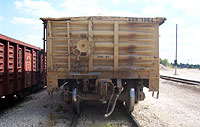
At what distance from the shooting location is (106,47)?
16.2 ft

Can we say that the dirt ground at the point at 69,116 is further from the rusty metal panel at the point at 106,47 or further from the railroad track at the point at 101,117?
the rusty metal panel at the point at 106,47

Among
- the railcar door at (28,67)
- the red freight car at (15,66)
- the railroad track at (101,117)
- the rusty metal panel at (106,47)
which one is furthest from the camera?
the railcar door at (28,67)

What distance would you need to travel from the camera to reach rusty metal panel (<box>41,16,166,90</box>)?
16.0ft

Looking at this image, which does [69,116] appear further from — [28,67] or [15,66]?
[28,67]

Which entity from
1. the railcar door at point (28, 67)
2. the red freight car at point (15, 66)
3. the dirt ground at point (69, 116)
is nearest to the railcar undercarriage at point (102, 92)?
the dirt ground at point (69, 116)

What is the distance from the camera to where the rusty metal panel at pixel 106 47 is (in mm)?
4887

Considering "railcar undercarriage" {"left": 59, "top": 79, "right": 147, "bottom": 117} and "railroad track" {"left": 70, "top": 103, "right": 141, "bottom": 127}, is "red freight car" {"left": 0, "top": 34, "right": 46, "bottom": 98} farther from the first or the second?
"railroad track" {"left": 70, "top": 103, "right": 141, "bottom": 127}

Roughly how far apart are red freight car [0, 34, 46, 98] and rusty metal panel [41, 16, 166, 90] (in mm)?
1486

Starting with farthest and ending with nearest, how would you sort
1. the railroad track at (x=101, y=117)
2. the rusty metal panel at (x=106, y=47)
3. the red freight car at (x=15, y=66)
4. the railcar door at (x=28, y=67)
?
the railcar door at (x=28, y=67) → the red freight car at (x=15, y=66) → the rusty metal panel at (x=106, y=47) → the railroad track at (x=101, y=117)

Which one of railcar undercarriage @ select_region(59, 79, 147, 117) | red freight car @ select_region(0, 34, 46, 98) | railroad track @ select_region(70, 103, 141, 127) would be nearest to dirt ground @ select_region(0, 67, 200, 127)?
railroad track @ select_region(70, 103, 141, 127)

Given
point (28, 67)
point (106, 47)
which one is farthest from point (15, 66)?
point (106, 47)

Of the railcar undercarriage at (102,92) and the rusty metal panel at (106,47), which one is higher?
the rusty metal panel at (106,47)

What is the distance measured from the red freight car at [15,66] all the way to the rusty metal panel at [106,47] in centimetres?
149

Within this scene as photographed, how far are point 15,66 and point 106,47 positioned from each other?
4.03 meters
